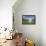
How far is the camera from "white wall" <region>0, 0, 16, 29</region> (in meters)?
4.69

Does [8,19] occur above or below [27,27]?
above

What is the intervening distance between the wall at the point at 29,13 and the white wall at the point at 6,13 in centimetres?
141

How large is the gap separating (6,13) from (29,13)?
175 centimetres

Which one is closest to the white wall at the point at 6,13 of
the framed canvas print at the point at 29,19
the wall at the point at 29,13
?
the wall at the point at 29,13

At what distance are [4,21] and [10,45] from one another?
6.62 ft

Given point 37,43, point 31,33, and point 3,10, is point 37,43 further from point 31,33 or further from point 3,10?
point 3,10

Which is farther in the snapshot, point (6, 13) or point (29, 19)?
point (29, 19)

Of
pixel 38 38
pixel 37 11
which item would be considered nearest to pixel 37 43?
pixel 38 38

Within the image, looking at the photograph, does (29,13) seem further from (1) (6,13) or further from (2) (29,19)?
(1) (6,13)

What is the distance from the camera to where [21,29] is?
628cm

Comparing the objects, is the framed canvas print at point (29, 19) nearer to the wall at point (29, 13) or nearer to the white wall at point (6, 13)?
the wall at point (29, 13)

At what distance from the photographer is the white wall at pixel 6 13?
15.4 feet

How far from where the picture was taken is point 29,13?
243 inches

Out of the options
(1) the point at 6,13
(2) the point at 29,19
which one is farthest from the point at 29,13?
(1) the point at 6,13
